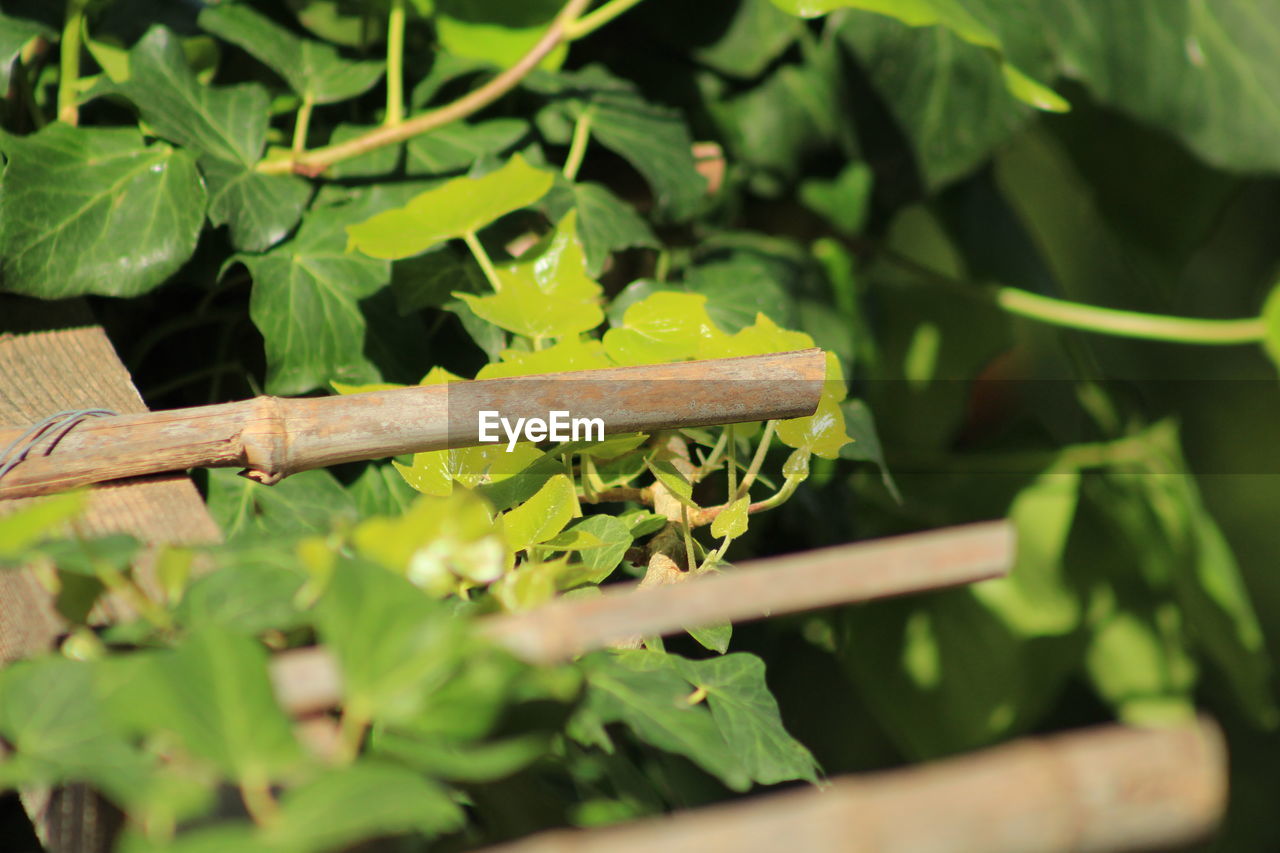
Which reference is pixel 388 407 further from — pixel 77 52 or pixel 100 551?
pixel 77 52

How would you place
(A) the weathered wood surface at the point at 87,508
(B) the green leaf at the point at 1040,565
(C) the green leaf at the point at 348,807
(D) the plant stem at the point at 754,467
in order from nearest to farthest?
1. (C) the green leaf at the point at 348,807
2. (A) the weathered wood surface at the point at 87,508
3. (D) the plant stem at the point at 754,467
4. (B) the green leaf at the point at 1040,565

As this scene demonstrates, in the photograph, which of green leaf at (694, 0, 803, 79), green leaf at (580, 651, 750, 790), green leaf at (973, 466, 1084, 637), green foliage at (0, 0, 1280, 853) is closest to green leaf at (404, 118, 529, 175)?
green foliage at (0, 0, 1280, 853)

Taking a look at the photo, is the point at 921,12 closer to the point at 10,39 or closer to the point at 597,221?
the point at 597,221

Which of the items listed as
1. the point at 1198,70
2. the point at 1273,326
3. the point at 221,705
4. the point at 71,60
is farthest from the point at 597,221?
the point at 1198,70

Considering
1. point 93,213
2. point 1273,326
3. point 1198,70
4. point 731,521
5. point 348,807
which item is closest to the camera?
point 348,807

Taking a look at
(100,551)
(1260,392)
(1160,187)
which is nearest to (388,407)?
(100,551)

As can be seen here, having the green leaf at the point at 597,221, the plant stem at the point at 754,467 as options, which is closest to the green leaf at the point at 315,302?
the green leaf at the point at 597,221

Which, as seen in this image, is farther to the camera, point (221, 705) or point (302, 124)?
point (302, 124)

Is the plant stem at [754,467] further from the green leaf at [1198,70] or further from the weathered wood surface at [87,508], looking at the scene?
the green leaf at [1198,70]
